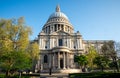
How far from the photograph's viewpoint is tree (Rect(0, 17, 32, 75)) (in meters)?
21.2

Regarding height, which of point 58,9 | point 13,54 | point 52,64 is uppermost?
point 58,9

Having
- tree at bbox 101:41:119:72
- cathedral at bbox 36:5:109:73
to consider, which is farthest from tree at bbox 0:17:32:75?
tree at bbox 101:41:119:72

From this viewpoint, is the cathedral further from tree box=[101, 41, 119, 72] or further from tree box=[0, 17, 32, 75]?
tree box=[0, 17, 32, 75]

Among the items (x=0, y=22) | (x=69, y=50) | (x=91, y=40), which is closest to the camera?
(x=0, y=22)

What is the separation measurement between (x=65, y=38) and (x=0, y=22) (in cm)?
3271

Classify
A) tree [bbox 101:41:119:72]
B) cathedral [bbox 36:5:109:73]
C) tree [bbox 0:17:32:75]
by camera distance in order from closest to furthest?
tree [bbox 0:17:32:75], tree [bbox 101:41:119:72], cathedral [bbox 36:5:109:73]

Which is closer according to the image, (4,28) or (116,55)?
(4,28)

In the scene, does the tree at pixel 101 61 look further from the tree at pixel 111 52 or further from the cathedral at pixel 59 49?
the cathedral at pixel 59 49

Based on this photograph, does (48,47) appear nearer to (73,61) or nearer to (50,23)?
(73,61)

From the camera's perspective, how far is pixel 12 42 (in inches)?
873

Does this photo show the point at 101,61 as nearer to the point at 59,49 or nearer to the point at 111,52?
the point at 111,52

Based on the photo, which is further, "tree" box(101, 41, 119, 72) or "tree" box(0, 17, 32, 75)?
"tree" box(101, 41, 119, 72)

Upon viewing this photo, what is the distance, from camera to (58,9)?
76.6m

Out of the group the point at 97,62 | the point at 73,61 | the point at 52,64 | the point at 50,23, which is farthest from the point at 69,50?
the point at 50,23
